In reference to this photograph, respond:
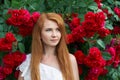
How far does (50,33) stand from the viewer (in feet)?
8.85

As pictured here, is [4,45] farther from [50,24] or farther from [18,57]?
[50,24]

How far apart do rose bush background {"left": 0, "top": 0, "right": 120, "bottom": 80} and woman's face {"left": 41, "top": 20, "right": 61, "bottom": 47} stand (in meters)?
0.16

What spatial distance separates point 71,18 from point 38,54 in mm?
483

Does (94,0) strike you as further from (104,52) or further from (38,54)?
(38,54)

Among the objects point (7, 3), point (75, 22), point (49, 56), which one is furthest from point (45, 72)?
point (7, 3)

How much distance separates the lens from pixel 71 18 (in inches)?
123

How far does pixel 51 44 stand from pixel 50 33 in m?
0.07

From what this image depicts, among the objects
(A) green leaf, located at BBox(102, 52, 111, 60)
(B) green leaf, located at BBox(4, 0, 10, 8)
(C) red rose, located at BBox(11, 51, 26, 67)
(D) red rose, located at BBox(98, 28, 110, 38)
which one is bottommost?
(A) green leaf, located at BBox(102, 52, 111, 60)

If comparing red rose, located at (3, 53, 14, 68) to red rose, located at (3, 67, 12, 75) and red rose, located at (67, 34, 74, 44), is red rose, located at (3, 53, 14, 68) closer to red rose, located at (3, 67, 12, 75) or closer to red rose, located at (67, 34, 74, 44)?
red rose, located at (3, 67, 12, 75)

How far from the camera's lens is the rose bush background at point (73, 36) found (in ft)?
9.06

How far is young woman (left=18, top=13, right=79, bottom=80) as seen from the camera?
272 centimetres

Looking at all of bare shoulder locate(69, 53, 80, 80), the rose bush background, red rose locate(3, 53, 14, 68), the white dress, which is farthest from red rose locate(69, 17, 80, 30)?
red rose locate(3, 53, 14, 68)

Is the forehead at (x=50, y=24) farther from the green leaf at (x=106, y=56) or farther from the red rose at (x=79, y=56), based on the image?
the green leaf at (x=106, y=56)

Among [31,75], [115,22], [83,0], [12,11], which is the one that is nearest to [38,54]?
[31,75]
